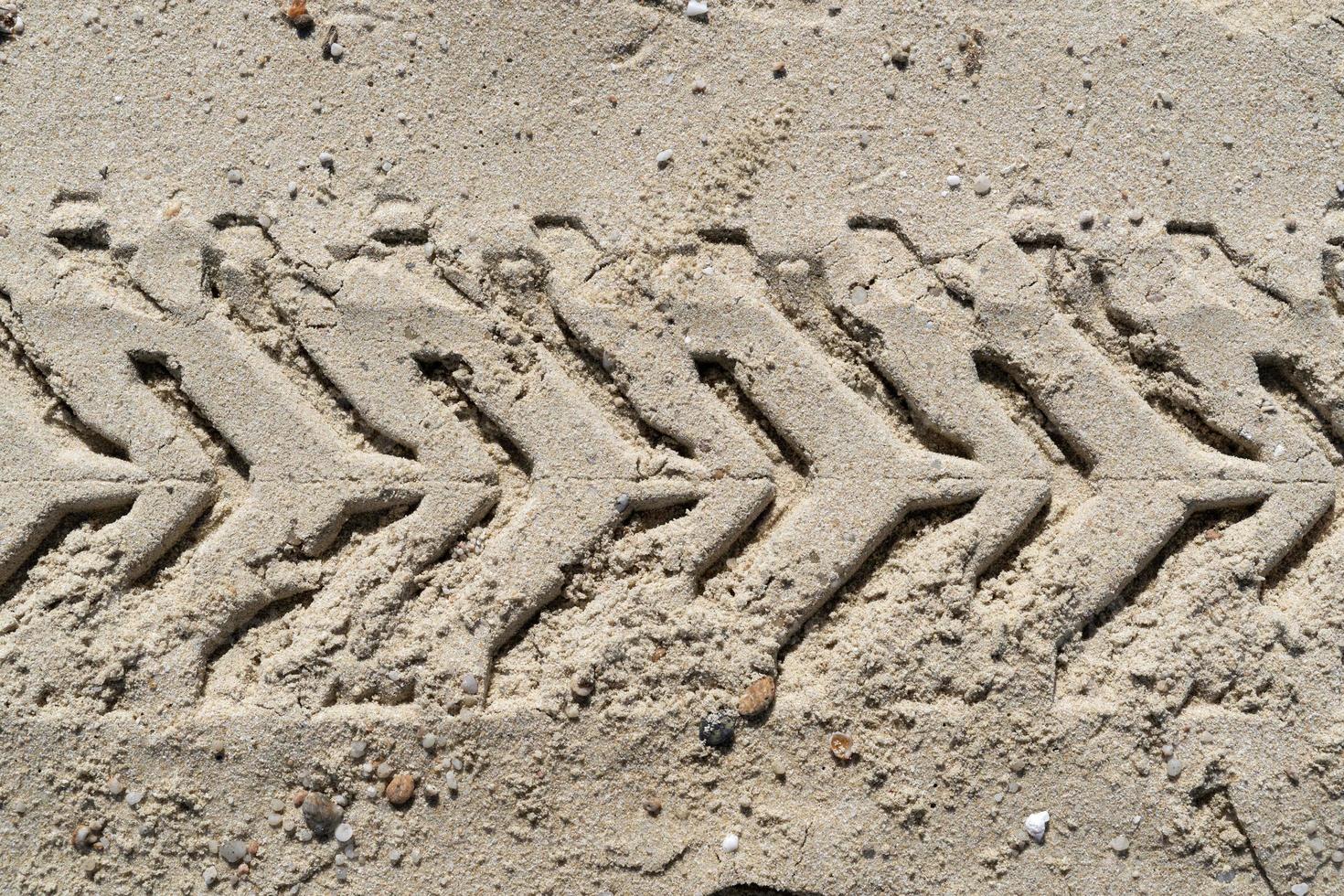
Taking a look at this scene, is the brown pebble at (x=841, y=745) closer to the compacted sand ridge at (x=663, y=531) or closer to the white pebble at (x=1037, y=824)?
the compacted sand ridge at (x=663, y=531)

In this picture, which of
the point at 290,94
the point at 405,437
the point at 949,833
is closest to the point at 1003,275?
the point at 949,833

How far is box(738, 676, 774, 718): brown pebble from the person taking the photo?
1.54 metres

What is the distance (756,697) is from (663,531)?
32 cm

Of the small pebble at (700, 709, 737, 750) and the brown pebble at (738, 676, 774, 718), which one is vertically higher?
the brown pebble at (738, 676, 774, 718)

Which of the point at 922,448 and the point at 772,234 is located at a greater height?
the point at 772,234

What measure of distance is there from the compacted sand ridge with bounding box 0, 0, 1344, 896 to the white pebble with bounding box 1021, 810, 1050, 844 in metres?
0.01

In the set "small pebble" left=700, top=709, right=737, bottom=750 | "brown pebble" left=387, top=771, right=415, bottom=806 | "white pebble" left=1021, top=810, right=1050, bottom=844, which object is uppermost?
"small pebble" left=700, top=709, right=737, bottom=750

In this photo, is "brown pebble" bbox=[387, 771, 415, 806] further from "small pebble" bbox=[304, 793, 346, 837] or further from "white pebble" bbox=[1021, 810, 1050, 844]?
"white pebble" bbox=[1021, 810, 1050, 844]

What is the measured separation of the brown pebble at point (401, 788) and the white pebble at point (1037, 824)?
1.06 m

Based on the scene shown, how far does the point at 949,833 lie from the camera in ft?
5.10

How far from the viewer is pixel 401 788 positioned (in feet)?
5.08

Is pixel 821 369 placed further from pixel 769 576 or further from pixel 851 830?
pixel 851 830

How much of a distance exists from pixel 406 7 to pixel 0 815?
1.60 m

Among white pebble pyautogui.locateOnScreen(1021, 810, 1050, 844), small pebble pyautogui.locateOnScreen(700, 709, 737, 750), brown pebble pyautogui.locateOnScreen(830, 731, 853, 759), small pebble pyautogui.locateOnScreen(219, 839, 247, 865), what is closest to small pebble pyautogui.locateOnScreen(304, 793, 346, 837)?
small pebble pyautogui.locateOnScreen(219, 839, 247, 865)
